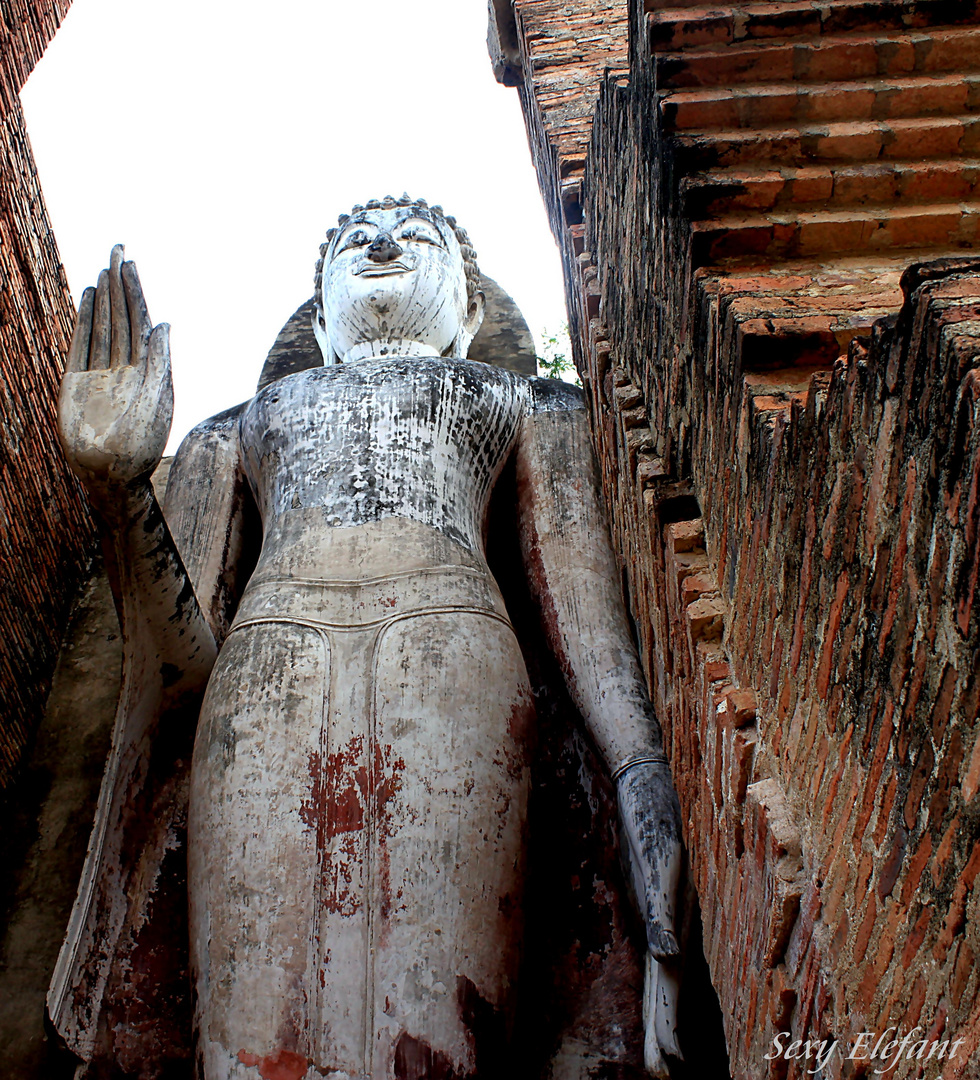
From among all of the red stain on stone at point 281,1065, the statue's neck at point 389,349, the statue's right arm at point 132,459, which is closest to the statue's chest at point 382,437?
the statue's neck at point 389,349

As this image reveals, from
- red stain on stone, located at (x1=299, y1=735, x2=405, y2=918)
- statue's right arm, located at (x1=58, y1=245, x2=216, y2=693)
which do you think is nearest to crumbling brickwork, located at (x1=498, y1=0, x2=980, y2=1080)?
red stain on stone, located at (x1=299, y1=735, x2=405, y2=918)

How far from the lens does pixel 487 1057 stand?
2.77 metres

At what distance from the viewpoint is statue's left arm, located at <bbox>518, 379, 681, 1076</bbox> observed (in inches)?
116

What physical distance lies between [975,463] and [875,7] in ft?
6.72

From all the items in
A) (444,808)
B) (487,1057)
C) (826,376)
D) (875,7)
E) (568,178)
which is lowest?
(487,1057)

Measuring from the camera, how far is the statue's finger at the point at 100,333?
3381 mm

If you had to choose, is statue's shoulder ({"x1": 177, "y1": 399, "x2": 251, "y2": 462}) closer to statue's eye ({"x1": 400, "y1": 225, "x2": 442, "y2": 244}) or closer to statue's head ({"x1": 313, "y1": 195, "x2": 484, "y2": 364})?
statue's head ({"x1": 313, "y1": 195, "x2": 484, "y2": 364})

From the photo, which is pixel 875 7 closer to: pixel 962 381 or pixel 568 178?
pixel 962 381

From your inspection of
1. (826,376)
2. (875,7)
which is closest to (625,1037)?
(826,376)

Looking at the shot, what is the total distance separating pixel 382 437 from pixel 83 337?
3.55ft

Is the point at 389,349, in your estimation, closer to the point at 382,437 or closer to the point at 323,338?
the point at 323,338

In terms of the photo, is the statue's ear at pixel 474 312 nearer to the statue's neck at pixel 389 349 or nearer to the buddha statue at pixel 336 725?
the statue's neck at pixel 389 349

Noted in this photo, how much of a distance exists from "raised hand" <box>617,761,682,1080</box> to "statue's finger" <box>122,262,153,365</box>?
6.35 ft

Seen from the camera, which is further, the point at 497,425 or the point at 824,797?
the point at 497,425
